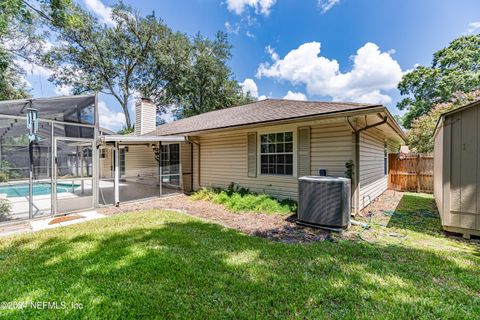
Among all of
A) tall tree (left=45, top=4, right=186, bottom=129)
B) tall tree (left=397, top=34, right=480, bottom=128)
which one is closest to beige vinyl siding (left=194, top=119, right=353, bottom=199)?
tall tree (left=45, top=4, right=186, bottom=129)

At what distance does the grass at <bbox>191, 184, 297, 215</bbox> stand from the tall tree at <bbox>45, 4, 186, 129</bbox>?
1828 cm

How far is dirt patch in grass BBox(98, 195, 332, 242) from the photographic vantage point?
459 centimetres

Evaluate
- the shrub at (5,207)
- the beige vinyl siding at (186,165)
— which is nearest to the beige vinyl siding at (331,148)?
the beige vinyl siding at (186,165)

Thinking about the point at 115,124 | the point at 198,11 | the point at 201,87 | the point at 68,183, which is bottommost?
the point at 68,183

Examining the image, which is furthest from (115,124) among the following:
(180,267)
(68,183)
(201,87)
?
(180,267)

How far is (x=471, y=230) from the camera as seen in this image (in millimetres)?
4191

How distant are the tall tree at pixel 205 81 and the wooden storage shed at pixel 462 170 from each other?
71.8 feet

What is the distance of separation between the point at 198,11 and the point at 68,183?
44.4 feet

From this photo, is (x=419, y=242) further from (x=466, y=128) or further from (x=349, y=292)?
(x=349, y=292)

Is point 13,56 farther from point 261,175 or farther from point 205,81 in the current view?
point 261,175

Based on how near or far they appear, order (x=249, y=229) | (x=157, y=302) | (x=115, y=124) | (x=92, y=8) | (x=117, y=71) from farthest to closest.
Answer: (x=115, y=124)
(x=117, y=71)
(x=92, y=8)
(x=249, y=229)
(x=157, y=302)

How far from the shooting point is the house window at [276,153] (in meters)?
6.79

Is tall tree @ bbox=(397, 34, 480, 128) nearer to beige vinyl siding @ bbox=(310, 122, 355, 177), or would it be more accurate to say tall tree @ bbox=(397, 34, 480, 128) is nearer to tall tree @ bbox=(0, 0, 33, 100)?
→ beige vinyl siding @ bbox=(310, 122, 355, 177)

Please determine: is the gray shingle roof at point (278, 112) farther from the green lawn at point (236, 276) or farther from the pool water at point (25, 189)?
the pool water at point (25, 189)
